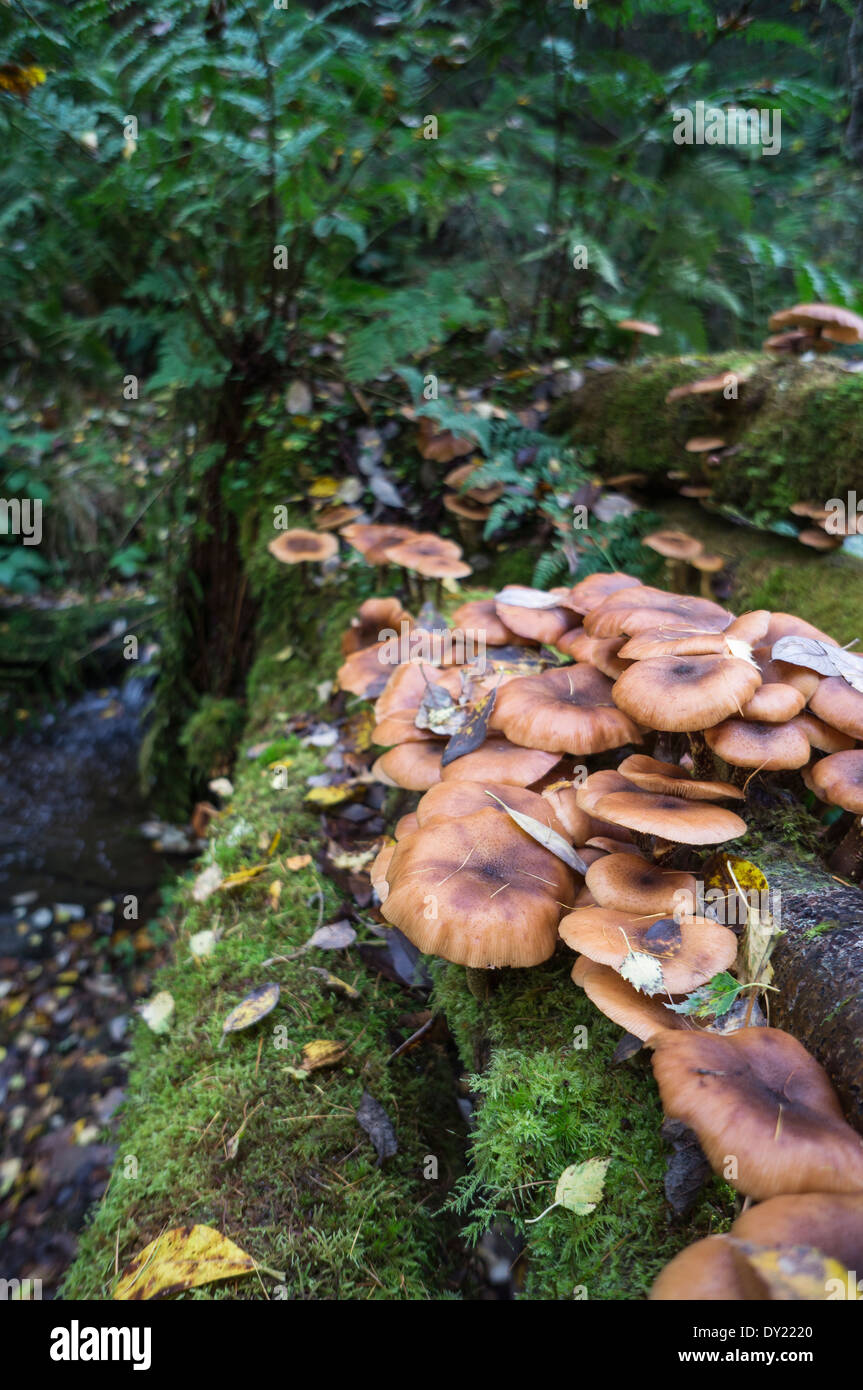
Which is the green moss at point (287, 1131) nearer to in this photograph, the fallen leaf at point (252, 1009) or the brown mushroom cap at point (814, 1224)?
the fallen leaf at point (252, 1009)

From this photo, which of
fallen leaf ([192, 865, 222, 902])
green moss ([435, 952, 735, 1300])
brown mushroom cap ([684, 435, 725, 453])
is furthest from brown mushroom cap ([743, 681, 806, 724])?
brown mushroom cap ([684, 435, 725, 453])

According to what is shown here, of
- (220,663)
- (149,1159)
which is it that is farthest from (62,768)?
(149,1159)

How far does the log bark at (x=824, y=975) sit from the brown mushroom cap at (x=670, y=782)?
34 centimetres

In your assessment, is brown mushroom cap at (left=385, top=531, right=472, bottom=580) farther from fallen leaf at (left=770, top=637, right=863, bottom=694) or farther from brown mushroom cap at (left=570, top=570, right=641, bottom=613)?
fallen leaf at (left=770, top=637, right=863, bottom=694)

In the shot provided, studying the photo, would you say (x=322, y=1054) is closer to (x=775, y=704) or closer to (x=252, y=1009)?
(x=252, y=1009)

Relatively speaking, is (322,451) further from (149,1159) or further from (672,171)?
(149,1159)

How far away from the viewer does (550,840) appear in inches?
82.7

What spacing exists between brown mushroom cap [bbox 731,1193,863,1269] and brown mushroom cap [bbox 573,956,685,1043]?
434 millimetres

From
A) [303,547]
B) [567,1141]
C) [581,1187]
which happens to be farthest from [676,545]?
[581,1187]

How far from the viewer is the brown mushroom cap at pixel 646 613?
2.36 m

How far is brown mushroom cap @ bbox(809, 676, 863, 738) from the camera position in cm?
201

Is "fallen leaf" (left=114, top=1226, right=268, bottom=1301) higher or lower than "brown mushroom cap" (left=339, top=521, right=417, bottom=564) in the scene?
lower

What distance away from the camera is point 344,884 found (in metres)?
3.21

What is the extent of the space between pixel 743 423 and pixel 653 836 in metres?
Result: 3.59
